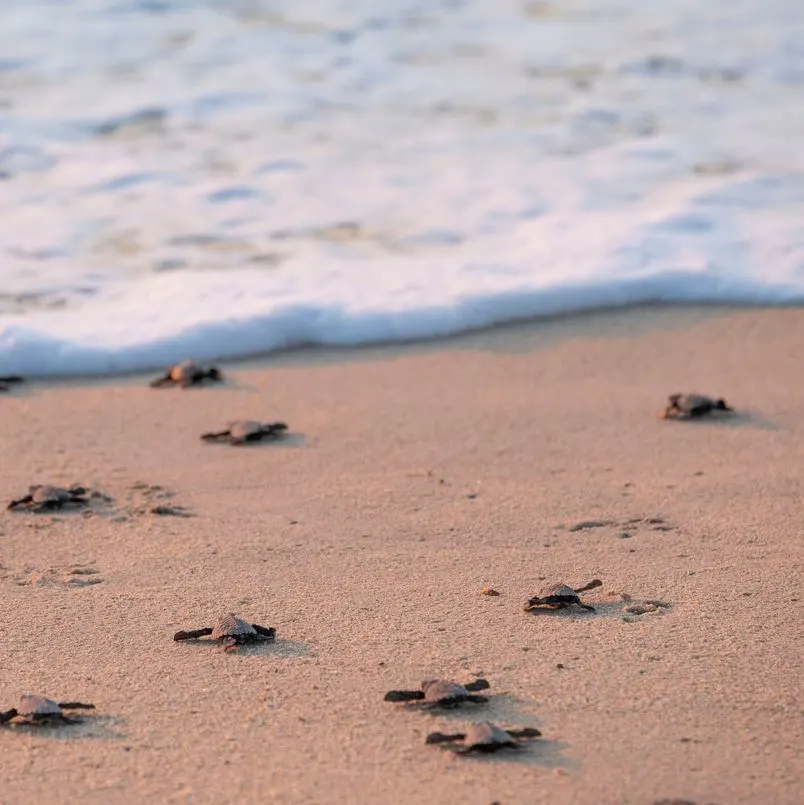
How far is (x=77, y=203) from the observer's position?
5.29 m

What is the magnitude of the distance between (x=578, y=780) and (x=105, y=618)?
1.00 metres

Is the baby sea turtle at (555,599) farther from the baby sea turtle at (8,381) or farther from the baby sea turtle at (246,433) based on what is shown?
the baby sea turtle at (8,381)

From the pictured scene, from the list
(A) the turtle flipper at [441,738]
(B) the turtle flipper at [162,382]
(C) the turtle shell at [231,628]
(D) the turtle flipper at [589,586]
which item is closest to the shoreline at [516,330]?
(B) the turtle flipper at [162,382]

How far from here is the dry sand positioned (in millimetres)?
1910

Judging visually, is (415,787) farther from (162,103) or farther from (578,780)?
(162,103)

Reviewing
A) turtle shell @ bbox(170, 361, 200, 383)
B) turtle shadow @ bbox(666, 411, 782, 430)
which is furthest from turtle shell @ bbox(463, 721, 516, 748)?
turtle shell @ bbox(170, 361, 200, 383)

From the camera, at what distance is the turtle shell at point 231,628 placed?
89.6 inches

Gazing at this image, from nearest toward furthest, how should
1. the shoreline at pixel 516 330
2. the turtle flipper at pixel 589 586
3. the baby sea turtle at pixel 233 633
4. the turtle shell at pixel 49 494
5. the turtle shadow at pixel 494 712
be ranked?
the turtle shadow at pixel 494 712 < the baby sea turtle at pixel 233 633 < the turtle flipper at pixel 589 586 < the turtle shell at pixel 49 494 < the shoreline at pixel 516 330

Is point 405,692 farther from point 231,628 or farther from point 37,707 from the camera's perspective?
point 37,707

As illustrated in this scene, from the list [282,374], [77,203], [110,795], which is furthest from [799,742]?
[77,203]

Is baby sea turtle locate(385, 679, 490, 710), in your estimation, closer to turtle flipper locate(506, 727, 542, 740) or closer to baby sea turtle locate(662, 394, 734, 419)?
turtle flipper locate(506, 727, 542, 740)

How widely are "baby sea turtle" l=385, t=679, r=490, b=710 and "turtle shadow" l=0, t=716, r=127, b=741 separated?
1.38 feet

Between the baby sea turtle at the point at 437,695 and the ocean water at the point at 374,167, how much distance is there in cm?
223

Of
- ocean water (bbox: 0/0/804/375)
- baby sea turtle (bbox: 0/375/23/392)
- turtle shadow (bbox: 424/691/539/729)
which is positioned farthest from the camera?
ocean water (bbox: 0/0/804/375)
